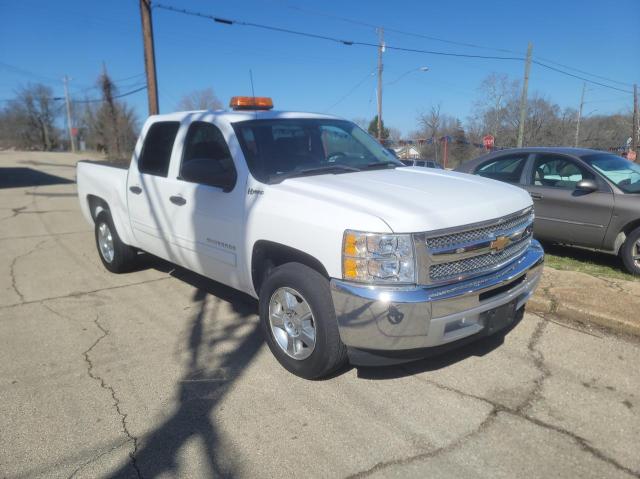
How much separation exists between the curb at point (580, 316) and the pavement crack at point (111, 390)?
12.0ft

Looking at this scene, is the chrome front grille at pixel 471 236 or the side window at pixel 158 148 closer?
the chrome front grille at pixel 471 236

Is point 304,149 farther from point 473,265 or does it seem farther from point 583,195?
point 583,195

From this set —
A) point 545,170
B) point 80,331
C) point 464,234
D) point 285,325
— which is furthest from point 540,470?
point 545,170

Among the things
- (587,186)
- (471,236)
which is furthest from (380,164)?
(587,186)

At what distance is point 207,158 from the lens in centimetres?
423

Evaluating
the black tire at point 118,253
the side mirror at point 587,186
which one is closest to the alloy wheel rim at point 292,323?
the black tire at point 118,253

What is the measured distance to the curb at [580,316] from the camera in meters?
4.14

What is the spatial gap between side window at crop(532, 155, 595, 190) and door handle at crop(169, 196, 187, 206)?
4.86 metres

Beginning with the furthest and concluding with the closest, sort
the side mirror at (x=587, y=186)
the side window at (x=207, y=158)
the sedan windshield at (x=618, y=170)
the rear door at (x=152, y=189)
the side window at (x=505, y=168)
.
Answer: the side window at (x=505, y=168) < the sedan windshield at (x=618, y=170) < the side mirror at (x=587, y=186) < the rear door at (x=152, y=189) < the side window at (x=207, y=158)

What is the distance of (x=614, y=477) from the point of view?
8.20 ft

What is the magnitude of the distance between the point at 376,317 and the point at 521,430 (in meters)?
1.10

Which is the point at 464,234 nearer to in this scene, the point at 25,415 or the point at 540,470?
the point at 540,470

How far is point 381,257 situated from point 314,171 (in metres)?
1.25

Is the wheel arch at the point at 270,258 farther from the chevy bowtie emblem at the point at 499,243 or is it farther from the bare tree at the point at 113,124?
the bare tree at the point at 113,124
